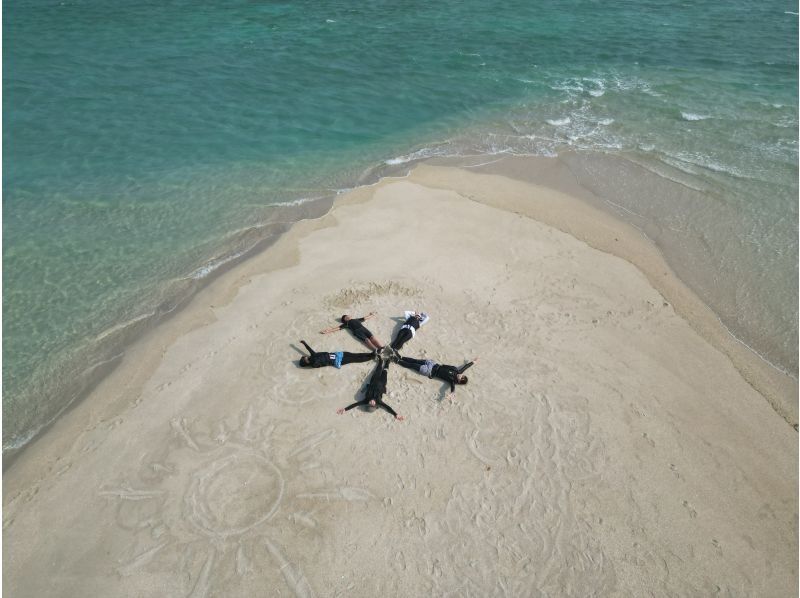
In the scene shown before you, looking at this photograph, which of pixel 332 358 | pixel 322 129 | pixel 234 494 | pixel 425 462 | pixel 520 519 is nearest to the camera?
pixel 520 519

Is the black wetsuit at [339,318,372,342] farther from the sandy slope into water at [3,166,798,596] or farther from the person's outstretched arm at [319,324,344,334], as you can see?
the sandy slope into water at [3,166,798,596]

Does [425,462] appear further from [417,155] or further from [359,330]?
[417,155]

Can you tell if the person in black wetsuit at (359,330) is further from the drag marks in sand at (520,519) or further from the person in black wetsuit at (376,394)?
the drag marks in sand at (520,519)

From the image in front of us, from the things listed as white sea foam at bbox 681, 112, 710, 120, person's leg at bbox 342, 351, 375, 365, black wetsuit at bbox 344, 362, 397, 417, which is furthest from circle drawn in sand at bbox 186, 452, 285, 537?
white sea foam at bbox 681, 112, 710, 120

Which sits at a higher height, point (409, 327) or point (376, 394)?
point (409, 327)

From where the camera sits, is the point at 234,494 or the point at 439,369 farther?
the point at 439,369

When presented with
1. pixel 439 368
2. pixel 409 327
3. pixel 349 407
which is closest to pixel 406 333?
pixel 409 327

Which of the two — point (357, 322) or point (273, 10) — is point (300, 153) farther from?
point (273, 10)
